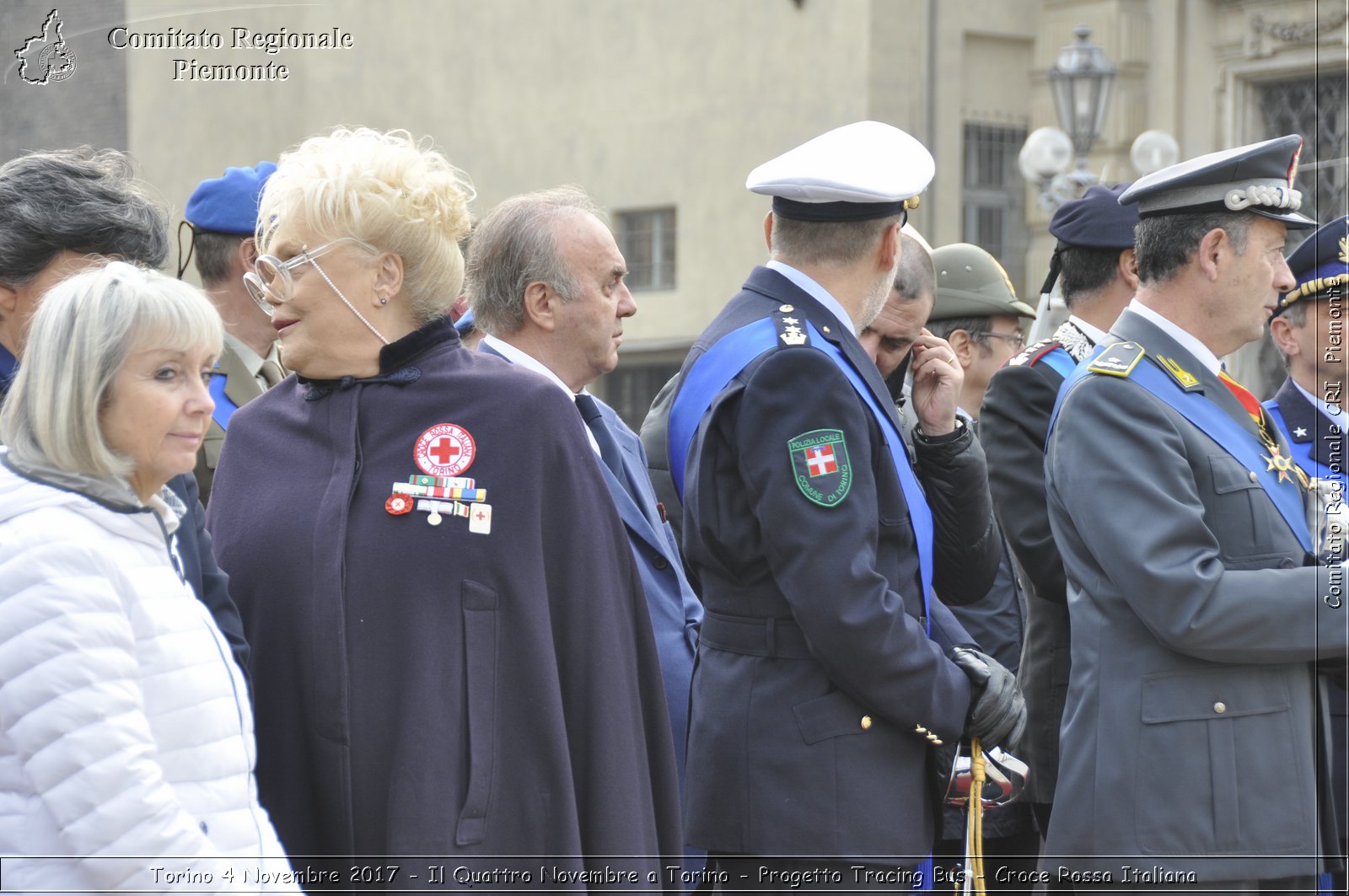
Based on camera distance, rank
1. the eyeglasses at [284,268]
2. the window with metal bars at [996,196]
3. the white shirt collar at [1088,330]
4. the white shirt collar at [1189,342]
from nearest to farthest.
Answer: the eyeglasses at [284,268] → the white shirt collar at [1189,342] → the white shirt collar at [1088,330] → the window with metal bars at [996,196]

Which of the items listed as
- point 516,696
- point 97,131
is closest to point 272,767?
point 516,696

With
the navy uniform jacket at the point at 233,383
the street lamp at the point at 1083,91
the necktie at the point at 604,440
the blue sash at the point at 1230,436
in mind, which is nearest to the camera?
the blue sash at the point at 1230,436

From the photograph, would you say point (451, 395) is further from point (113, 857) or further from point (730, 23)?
point (730, 23)

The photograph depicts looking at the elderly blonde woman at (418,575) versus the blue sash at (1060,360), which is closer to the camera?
the elderly blonde woman at (418,575)

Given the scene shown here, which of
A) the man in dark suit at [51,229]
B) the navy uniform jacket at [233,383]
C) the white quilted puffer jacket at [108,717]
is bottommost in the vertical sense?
the white quilted puffer jacket at [108,717]

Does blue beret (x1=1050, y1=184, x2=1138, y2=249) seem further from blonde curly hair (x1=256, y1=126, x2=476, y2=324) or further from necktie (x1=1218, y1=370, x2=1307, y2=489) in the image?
blonde curly hair (x1=256, y1=126, x2=476, y2=324)

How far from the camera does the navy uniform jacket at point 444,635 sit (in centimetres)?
297

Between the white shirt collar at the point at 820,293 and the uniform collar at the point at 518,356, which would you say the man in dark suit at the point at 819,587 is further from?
the uniform collar at the point at 518,356

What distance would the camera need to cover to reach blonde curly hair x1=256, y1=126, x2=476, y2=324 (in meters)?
3.17

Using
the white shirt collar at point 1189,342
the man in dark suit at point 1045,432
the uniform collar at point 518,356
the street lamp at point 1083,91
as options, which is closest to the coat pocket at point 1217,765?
the man in dark suit at point 1045,432

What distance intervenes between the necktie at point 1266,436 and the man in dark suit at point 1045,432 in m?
0.66

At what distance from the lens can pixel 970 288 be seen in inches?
225

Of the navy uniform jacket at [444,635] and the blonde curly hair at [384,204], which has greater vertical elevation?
the blonde curly hair at [384,204]

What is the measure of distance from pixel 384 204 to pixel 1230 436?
197cm
